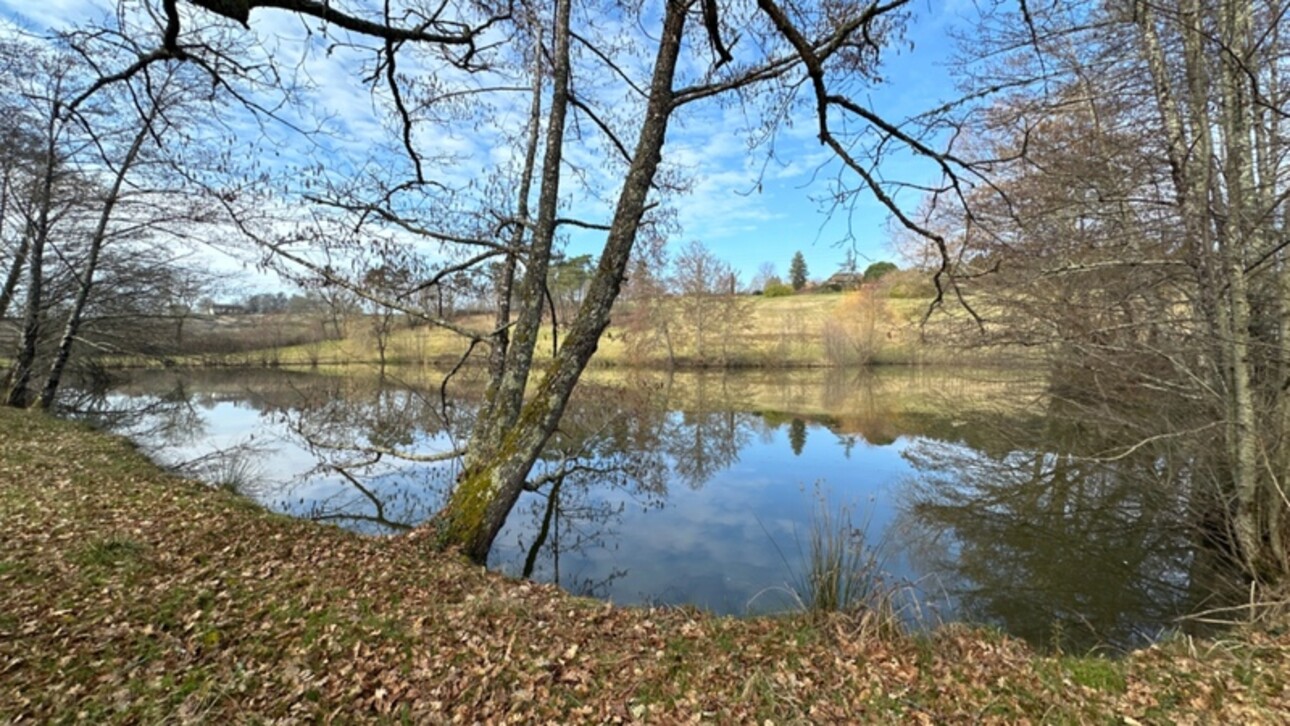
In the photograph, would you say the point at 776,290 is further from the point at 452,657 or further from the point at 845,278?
the point at 452,657

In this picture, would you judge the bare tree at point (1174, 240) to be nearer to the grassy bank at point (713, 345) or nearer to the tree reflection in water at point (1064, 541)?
the tree reflection in water at point (1064, 541)

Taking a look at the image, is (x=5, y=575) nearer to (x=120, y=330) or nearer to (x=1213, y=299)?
(x=1213, y=299)

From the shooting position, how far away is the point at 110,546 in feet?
14.2

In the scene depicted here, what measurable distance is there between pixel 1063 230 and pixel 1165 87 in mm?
2167

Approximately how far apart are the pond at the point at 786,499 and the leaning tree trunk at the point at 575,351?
1.48 metres

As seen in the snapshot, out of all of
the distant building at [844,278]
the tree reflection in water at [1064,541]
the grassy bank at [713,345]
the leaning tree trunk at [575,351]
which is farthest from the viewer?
the grassy bank at [713,345]

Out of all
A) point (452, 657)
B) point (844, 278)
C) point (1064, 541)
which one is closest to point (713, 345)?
point (844, 278)

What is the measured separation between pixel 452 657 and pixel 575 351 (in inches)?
108

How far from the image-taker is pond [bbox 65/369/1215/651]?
5945mm

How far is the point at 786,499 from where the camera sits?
9547mm

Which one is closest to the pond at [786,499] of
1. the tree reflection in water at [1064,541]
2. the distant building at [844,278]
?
the tree reflection in water at [1064,541]

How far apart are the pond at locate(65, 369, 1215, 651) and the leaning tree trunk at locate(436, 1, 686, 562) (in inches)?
58.3

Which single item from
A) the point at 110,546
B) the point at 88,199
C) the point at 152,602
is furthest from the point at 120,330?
the point at 152,602

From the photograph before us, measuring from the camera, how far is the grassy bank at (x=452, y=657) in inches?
107
